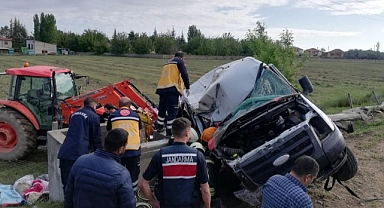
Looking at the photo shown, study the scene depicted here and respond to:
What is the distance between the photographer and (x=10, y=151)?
27.1ft

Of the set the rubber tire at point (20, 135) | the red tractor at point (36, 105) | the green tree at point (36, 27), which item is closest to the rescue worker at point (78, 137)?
the red tractor at point (36, 105)

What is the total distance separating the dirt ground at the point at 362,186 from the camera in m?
5.85

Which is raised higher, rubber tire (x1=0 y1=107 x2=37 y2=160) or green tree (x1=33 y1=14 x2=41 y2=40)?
green tree (x1=33 y1=14 x2=41 y2=40)

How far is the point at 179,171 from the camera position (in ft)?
11.6

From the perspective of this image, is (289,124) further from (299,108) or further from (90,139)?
(90,139)

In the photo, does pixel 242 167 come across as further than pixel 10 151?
No

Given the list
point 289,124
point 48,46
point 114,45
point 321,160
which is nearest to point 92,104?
point 289,124

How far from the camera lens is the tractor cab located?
327 inches

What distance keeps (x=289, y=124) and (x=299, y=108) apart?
1.02ft

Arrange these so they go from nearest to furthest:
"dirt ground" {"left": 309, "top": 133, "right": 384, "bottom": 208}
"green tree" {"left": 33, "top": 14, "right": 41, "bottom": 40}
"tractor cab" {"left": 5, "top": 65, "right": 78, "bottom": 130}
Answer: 1. "dirt ground" {"left": 309, "top": 133, "right": 384, "bottom": 208}
2. "tractor cab" {"left": 5, "top": 65, "right": 78, "bottom": 130}
3. "green tree" {"left": 33, "top": 14, "right": 41, "bottom": 40}

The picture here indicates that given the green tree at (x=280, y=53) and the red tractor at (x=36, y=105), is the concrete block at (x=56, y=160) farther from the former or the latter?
the green tree at (x=280, y=53)

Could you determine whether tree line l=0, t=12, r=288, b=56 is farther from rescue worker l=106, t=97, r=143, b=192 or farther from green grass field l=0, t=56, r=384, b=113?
rescue worker l=106, t=97, r=143, b=192

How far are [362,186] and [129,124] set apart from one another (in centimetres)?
417

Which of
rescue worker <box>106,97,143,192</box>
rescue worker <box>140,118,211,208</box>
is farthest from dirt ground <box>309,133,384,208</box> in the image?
rescue worker <box>140,118,211,208</box>
